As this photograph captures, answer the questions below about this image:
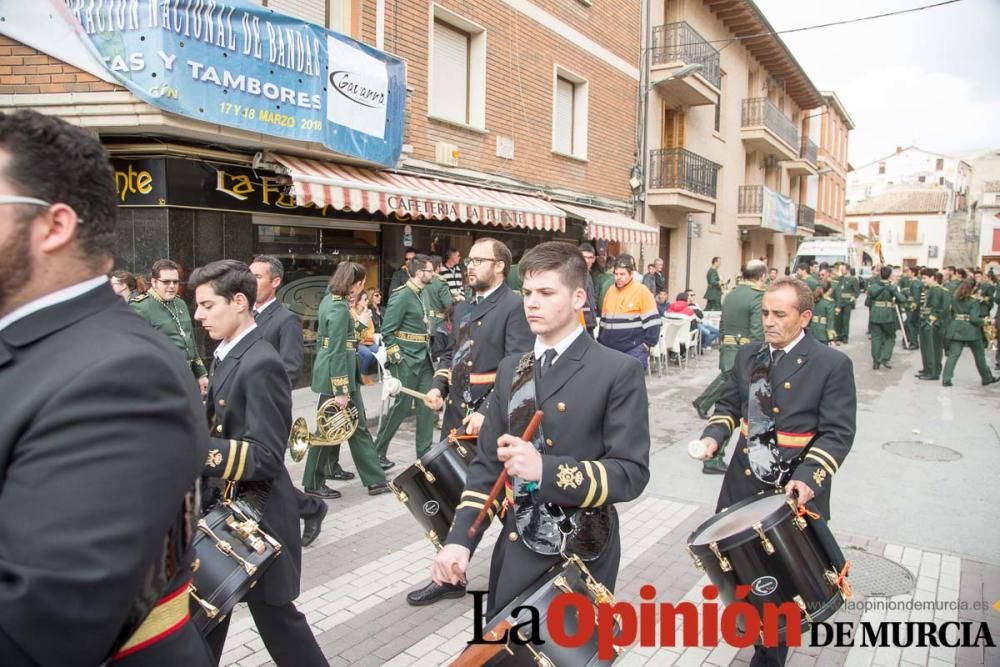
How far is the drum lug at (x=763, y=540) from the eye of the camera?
9.29 ft

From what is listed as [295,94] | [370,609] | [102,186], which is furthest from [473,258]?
[295,94]

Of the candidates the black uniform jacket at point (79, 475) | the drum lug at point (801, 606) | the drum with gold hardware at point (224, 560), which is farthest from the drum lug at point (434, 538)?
the black uniform jacket at point (79, 475)

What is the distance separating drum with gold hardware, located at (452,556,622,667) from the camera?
216 cm

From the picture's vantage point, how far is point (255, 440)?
286 cm

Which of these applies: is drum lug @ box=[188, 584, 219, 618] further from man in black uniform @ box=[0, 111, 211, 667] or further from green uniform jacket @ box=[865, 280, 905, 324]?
green uniform jacket @ box=[865, 280, 905, 324]

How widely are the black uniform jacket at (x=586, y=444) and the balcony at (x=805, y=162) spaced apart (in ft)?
105

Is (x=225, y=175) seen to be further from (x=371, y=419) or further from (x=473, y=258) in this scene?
(x=473, y=258)

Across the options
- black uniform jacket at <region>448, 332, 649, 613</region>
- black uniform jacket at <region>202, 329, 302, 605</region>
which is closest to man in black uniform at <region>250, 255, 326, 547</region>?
black uniform jacket at <region>202, 329, 302, 605</region>

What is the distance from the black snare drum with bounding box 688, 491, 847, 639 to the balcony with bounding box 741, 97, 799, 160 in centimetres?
2488

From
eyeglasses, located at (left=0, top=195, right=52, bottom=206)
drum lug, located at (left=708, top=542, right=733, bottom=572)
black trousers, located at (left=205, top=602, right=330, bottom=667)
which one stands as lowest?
black trousers, located at (left=205, top=602, right=330, bottom=667)

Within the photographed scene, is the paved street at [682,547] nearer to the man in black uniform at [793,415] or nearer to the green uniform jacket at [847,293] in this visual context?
the man in black uniform at [793,415]

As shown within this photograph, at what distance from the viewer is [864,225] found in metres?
67.2

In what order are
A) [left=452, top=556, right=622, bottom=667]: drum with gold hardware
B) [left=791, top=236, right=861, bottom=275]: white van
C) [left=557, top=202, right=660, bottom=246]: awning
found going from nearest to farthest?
[left=452, top=556, right=622, bottom=667]: drum with gold hardware < [left=557, top=202, right=660, bottom=246]: awning < [left=791, top=236, right=861, bottom=275]: white van

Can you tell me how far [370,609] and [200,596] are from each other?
194cm
